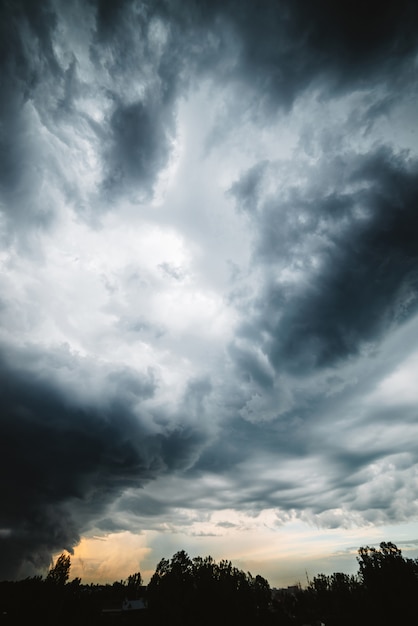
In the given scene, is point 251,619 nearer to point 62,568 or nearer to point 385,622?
point 385,622

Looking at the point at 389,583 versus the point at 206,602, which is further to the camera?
the point at 206,602

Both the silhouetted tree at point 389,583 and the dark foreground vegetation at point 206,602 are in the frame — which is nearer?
the dark foreground vegetation at point 206,602

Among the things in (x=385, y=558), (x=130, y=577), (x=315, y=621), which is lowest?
(x=315, y=621)

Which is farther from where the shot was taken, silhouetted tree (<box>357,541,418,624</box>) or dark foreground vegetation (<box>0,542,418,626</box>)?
silhouetted tree (<box>357,541,418,624</box>)

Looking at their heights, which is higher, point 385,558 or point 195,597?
point 385,558

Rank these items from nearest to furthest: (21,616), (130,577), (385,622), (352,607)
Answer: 1. (21,616)
2. (385,622)
3. (352,607)
4. (130,577)

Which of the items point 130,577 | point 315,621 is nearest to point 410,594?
point 315,621

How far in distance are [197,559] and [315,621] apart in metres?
50.0

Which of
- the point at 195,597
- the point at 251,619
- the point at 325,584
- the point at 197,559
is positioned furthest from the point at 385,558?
the point at 325,584

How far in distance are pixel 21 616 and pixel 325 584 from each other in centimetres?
14868

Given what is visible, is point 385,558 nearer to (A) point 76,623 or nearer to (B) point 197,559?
(A) point 76,623

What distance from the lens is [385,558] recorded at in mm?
49625

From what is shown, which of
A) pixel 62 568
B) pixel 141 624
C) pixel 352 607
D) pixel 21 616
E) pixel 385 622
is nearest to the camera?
pixel 21 616

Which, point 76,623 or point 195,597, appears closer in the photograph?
point 76,623
